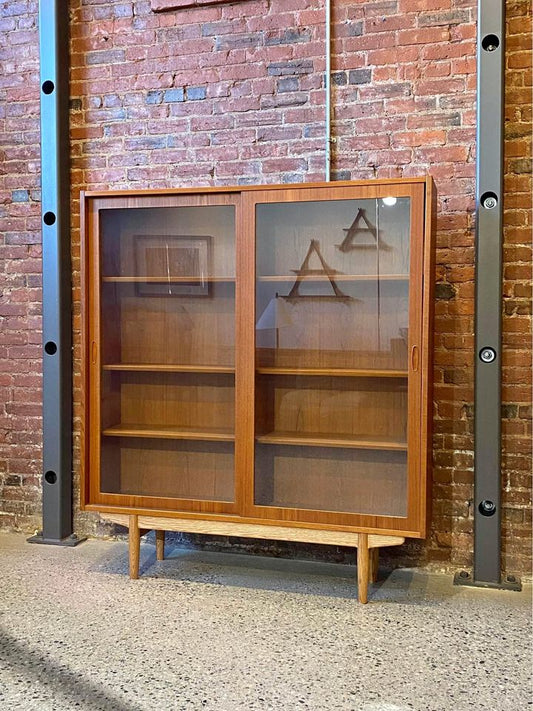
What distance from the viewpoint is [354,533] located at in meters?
2.67

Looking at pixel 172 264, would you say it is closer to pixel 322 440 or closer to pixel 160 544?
pixel 322 440

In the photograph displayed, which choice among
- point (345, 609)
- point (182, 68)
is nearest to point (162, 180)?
point (182, 68)

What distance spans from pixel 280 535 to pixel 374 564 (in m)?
0.47

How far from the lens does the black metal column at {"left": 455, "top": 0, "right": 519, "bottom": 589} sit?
2.74 metres

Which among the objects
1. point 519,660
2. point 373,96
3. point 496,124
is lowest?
point 519,660

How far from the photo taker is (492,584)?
2.81 meters

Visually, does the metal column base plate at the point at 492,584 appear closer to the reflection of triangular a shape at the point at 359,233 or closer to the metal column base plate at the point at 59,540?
the reflection of triangular a shape at the point at 359,233

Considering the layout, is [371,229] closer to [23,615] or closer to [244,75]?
[244,75]

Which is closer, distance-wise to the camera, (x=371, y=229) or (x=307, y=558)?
(x=371, y=229)

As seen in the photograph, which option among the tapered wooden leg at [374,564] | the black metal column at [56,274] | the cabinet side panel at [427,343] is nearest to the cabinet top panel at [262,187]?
the cabinet side panel at [427,343]

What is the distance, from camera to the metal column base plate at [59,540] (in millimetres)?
3354

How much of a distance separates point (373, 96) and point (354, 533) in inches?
74.2

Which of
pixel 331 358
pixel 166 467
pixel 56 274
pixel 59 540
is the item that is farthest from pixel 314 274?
pixel 59 540

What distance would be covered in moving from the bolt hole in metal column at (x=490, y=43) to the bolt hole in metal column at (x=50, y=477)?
9.08 feet
